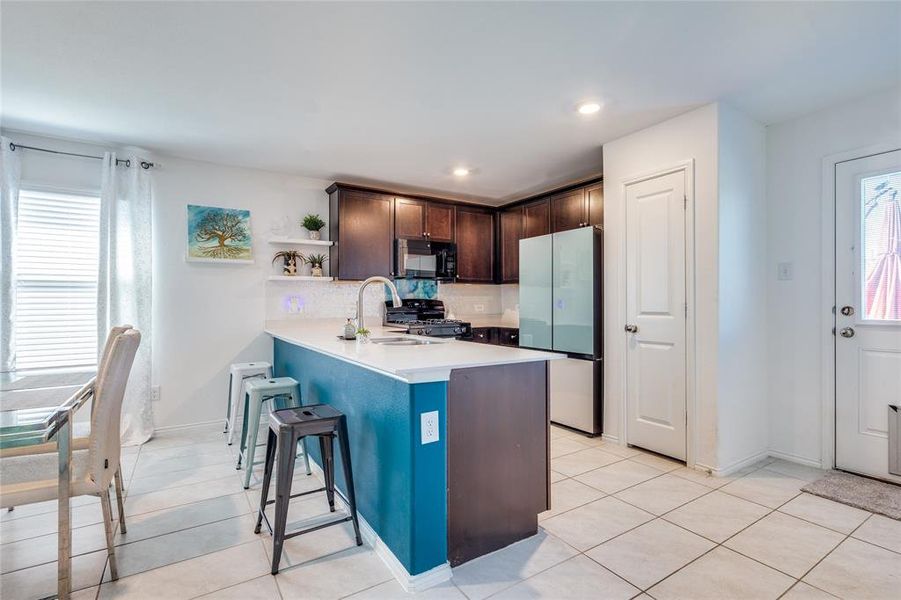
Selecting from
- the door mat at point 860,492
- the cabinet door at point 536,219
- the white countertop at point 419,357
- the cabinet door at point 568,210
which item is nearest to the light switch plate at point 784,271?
the door mat at point 860,492

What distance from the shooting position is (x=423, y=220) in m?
4.80

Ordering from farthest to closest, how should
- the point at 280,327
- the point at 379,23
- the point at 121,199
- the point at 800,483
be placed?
the point at 280,327 < the point at 121,199 < the point at 800,483 < the point at 379,23

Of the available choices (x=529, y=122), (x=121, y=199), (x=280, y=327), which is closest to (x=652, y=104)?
(x=529, y=122)

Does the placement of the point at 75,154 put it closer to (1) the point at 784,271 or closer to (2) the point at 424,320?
(2) the point at 424,320

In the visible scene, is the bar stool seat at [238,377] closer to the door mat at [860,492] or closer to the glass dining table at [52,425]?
the glass dining table at [52,425]

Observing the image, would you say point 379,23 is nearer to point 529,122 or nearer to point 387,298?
point 529,122

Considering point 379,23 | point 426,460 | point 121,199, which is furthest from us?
point 121,199

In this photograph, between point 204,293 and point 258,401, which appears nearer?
point 258,401

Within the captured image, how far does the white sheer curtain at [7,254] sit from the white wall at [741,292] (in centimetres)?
494

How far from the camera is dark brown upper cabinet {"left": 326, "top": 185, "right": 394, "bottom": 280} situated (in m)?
4.29

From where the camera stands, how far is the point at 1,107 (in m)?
2.81

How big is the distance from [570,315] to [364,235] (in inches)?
87.1

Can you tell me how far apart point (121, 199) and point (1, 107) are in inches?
34.6

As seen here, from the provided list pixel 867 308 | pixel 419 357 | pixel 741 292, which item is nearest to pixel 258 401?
pixel 419 357
